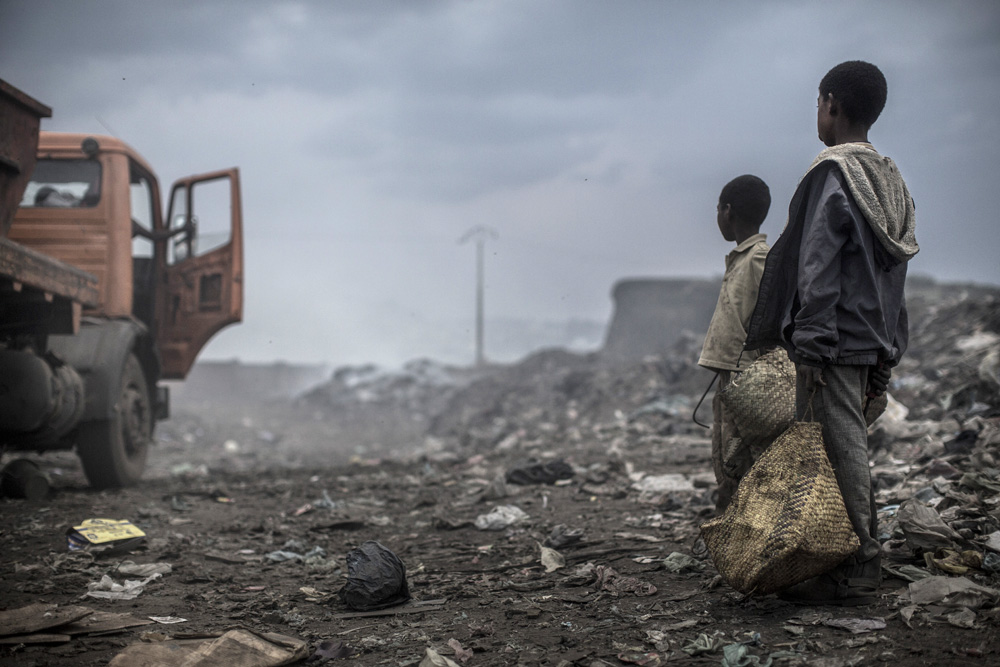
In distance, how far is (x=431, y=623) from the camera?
281 centimetres

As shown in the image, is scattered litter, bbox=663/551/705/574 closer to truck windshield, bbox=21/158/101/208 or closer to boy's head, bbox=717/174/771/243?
boy's head, bbox=717/174/771/243

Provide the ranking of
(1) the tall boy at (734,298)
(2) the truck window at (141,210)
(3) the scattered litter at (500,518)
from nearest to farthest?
(1) the tall boy at (734,298) < (3) the scattered litter at (500,518) < (2) the truck window at (141,210)

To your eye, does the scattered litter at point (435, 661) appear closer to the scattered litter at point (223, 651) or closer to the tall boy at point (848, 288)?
the scattered litter at point (223, 651)

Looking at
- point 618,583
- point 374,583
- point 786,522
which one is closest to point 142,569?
point 374,583

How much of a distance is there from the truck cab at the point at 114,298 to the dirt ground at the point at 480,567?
0.56m

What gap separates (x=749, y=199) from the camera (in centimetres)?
311

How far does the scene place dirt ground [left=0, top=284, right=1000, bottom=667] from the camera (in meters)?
2.37

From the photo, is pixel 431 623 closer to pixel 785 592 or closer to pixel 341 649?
pixel 341 649

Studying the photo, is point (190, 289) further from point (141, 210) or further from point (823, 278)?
point (823, 278)

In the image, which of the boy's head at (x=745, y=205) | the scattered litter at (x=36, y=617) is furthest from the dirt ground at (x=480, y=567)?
the boy's head at (x=745, y=205)

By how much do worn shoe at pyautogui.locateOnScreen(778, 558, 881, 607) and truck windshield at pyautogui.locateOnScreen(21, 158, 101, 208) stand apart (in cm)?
596

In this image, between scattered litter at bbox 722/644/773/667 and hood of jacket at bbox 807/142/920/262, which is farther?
hood of jacket at bbox 807/142/920/262

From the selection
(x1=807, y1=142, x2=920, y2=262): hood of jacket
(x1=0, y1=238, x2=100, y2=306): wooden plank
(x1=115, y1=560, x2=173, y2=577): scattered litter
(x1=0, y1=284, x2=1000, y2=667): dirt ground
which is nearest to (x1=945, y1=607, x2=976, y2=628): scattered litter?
(x1=0, y1=284, x2=1000, y2=667): dirt ground

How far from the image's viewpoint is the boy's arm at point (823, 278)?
2389 mm
